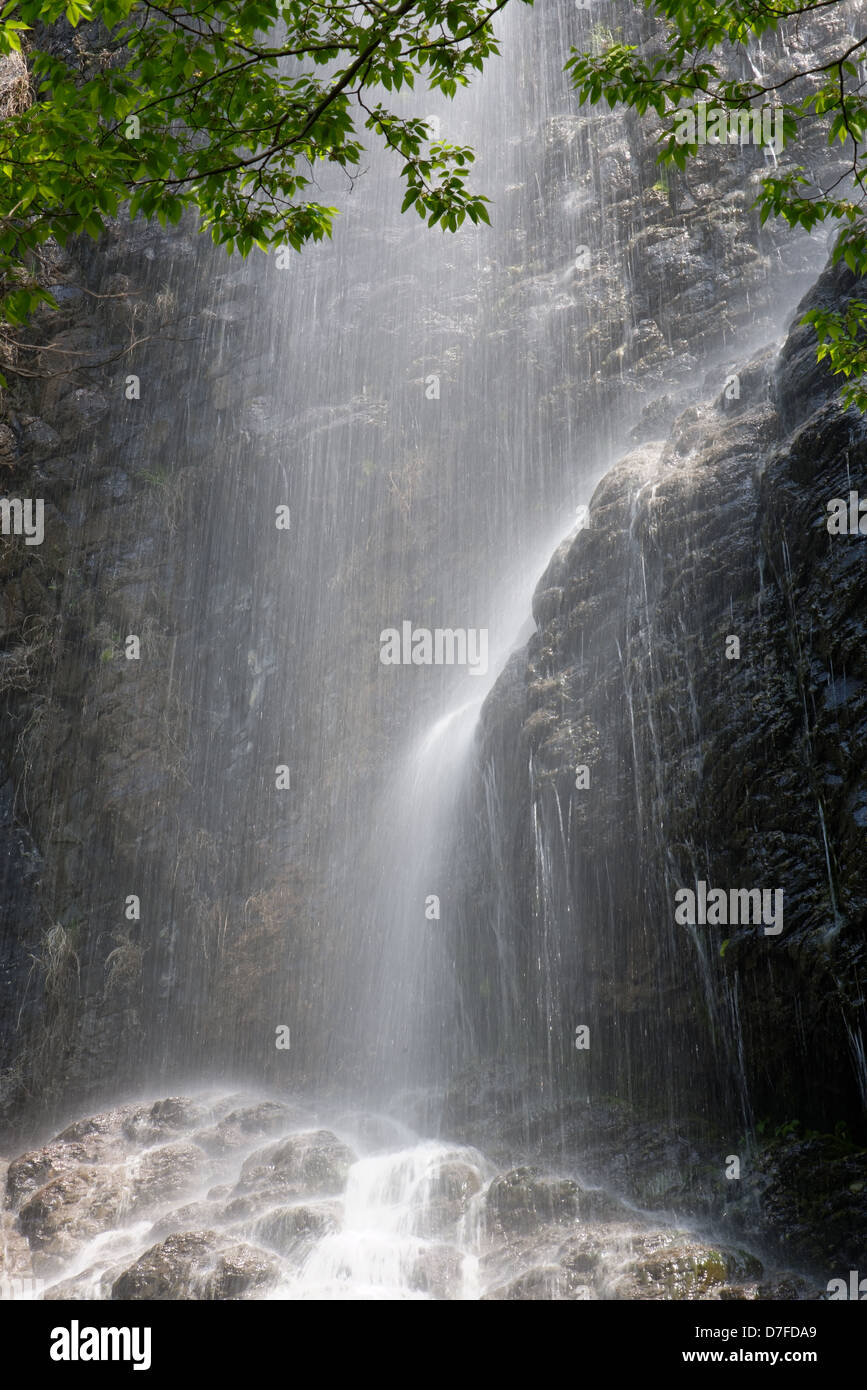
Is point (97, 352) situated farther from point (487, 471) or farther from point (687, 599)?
point (687, 599)

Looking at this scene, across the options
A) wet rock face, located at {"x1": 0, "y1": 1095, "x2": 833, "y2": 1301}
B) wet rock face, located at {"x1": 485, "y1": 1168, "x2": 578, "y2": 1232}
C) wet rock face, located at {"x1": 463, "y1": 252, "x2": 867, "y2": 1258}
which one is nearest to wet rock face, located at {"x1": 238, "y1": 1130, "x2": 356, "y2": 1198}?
wet rock face, located at {"x1": 0, "y1": 1095, "x2": 833, "y2": 1301}

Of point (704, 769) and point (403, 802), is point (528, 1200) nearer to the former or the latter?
point (704, 769)

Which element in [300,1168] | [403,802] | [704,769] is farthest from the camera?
[403,802]

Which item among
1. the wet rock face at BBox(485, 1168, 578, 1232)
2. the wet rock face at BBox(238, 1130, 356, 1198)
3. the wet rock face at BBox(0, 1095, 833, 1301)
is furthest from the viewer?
the wet rock face at BBox(238, 1130, 356, 1198)

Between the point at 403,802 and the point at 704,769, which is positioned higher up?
the point at 403,802

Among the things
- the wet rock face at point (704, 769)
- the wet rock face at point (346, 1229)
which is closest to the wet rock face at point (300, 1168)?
the wet rock face at point (346, 1229)

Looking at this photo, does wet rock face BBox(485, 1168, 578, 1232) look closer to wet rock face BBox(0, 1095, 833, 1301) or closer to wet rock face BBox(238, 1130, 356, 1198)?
wet rock face BBox(0, 1095, 833, 1301)

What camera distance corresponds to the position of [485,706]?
12141 mm

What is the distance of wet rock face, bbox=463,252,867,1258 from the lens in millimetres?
7938

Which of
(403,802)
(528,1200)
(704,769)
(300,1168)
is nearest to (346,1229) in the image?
(300,1168)

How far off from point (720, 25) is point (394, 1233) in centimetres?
937

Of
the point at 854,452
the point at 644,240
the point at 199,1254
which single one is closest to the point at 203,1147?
the point at 199,1254

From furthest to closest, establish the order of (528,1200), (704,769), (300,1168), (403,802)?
(403,802) < (300,1168) < (704,769) < (528,1200)

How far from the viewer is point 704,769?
29.2 feet
